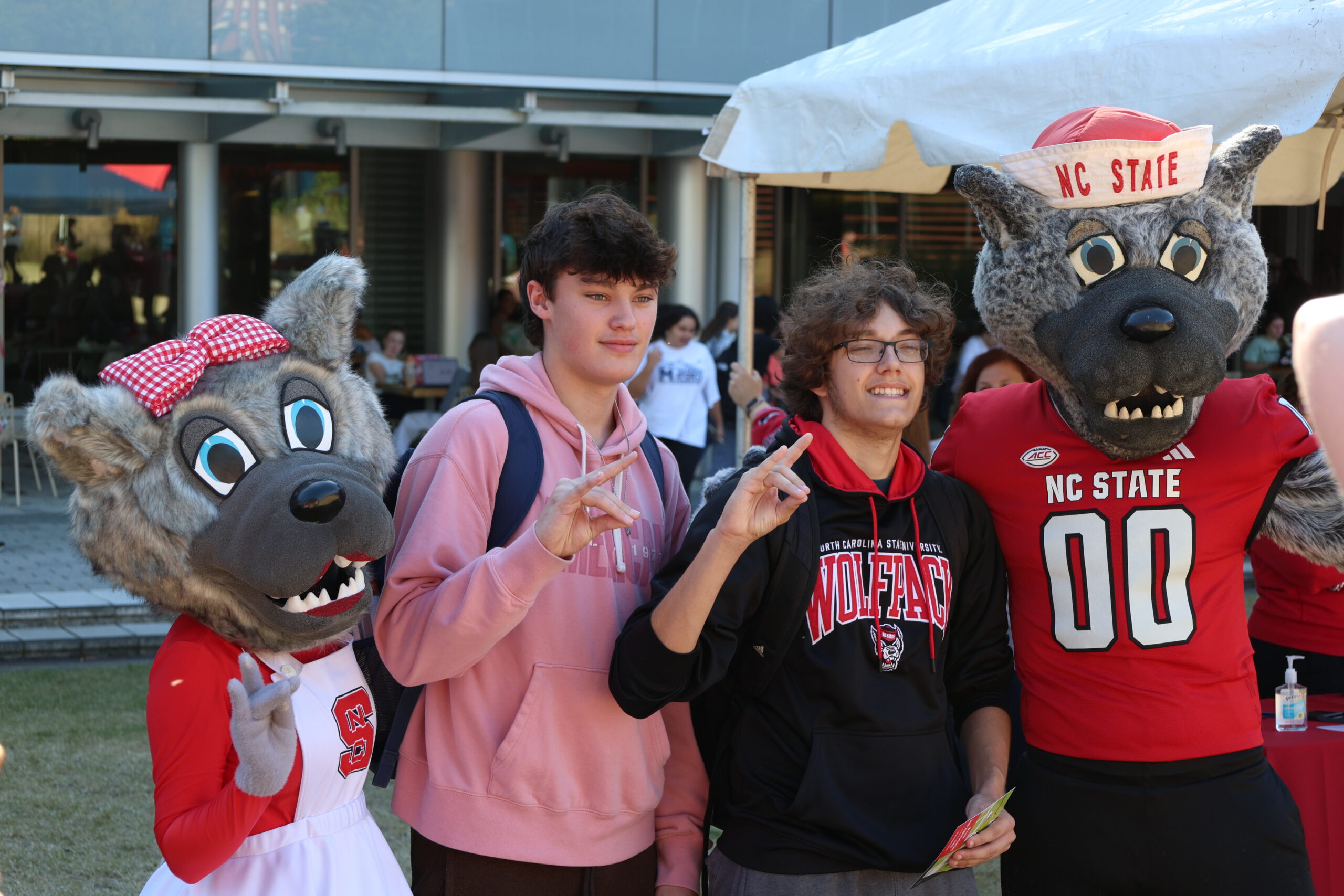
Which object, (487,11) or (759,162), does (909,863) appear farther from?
(487,11)

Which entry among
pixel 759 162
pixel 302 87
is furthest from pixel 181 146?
pixel 759 162

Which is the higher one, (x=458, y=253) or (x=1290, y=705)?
(x=458, y=253)

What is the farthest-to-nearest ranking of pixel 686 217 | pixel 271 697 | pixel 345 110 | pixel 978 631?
pixel 686 217
pixel 345 110
pixel 978 631
pixel 271 697

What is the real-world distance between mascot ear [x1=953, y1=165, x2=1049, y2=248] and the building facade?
642 centimetres

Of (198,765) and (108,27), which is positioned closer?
(198,765)

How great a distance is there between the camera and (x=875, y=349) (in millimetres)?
2617

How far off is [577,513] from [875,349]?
29.0 inches

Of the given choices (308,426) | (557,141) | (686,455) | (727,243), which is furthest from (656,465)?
(727,243)

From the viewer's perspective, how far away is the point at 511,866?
246 cm

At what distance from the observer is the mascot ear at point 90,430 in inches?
89.0

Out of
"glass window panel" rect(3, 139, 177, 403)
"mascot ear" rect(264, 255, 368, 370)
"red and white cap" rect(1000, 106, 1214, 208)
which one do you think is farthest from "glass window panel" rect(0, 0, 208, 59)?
"red and white cap" rect(1000, 106, 1214, 208)

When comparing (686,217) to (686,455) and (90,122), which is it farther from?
(90,122)

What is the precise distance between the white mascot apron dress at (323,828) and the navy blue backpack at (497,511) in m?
0.06

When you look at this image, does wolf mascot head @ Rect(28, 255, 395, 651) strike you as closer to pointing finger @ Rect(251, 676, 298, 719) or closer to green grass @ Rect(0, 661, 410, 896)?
pointing finger @ Rect(251, 676, 298, 719)
